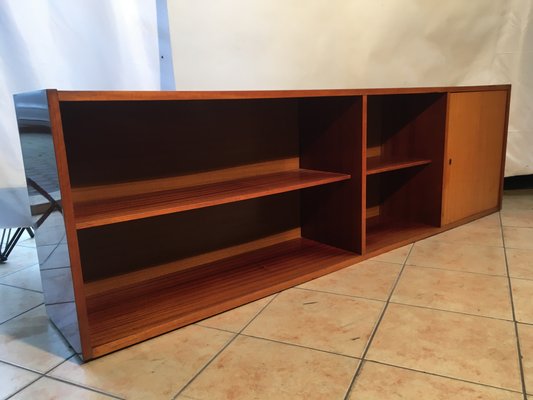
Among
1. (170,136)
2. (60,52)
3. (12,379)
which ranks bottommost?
(12,379)

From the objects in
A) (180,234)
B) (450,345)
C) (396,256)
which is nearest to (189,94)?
(180,234)

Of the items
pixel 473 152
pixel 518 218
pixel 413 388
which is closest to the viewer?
pixel 413 388

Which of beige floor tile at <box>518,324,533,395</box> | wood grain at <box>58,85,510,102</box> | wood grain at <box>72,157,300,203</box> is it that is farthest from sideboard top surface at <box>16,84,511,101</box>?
beige floor tile at <box>518,324,533,395</box>

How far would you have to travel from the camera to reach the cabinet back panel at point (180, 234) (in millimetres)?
1324

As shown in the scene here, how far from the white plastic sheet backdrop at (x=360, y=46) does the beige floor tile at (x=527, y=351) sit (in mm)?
1330

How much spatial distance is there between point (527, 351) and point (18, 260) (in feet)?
6.07

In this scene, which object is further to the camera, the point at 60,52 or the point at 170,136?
the point at 60,52

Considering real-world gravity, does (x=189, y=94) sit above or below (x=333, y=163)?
above

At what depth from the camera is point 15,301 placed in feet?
4.58

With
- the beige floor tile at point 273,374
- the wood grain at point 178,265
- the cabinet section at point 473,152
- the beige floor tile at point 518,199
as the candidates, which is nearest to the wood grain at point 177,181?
the wood grain at point 178,265

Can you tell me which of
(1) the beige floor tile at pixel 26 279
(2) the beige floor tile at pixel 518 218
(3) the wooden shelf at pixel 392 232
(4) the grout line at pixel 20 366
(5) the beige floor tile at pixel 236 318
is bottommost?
(4) the grout line at pixel 20 366

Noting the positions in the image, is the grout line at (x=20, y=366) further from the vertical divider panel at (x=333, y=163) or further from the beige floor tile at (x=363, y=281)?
the vertical divider panel at (x=333, y=163)

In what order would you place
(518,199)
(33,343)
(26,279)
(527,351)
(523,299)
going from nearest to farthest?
(527,351) → (33,343) → (523,299) → (26,279) → (518,199)

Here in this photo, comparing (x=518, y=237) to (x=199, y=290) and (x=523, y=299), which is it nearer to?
(x=523, y=299)
